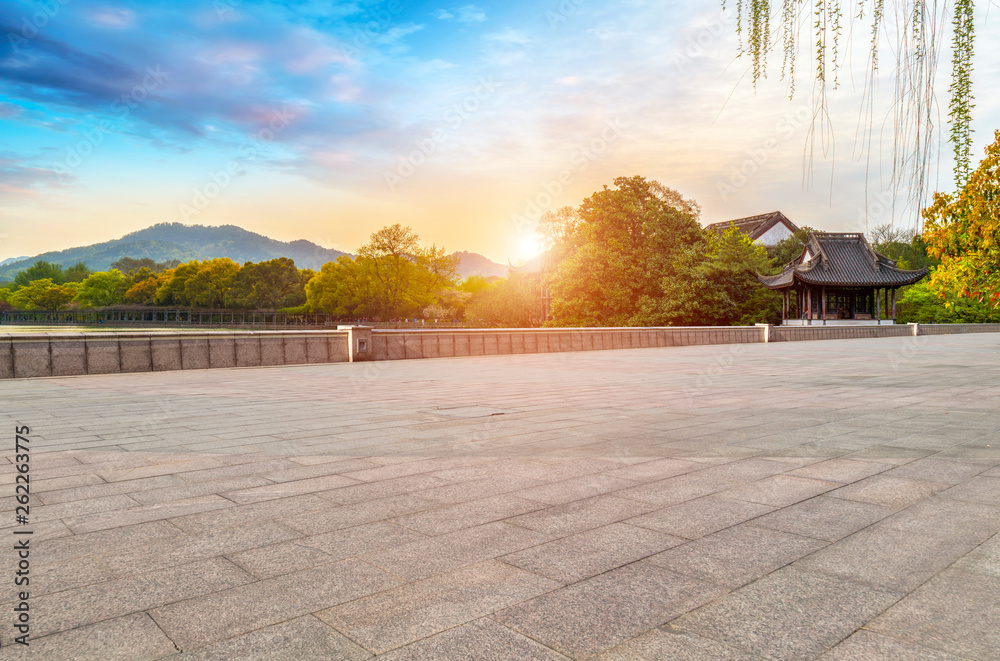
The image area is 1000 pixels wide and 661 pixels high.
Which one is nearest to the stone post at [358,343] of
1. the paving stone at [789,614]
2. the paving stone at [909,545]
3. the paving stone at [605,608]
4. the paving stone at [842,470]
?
the paving stone at [842,470]

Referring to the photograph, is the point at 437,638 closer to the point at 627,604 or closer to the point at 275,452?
the point at 627,604

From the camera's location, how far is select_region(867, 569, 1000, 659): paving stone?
2.11m

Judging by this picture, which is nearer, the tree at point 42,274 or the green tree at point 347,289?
the green tree at point 347,289

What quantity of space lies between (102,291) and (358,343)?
122758 millimetres

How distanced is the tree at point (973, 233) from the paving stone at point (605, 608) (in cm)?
1234

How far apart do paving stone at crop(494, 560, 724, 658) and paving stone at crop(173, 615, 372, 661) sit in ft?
1.84

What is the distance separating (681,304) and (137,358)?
29415 mm

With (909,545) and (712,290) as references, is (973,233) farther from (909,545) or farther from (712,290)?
(712,290)

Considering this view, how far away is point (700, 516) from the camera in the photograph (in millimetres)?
3514

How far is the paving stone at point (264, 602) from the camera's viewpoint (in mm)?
2232

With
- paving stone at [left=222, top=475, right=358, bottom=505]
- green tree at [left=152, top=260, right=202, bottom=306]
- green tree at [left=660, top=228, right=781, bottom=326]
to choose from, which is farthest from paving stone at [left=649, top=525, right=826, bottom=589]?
green tree at [left=152, top=260, right=202, bottom=306]

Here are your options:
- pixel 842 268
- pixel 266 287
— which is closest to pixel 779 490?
pixel 842 268

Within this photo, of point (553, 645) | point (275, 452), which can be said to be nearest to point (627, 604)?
point (553, 645)

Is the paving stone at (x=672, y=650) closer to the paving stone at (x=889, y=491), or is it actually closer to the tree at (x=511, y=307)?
the paving stone at (x=889, y=491)
